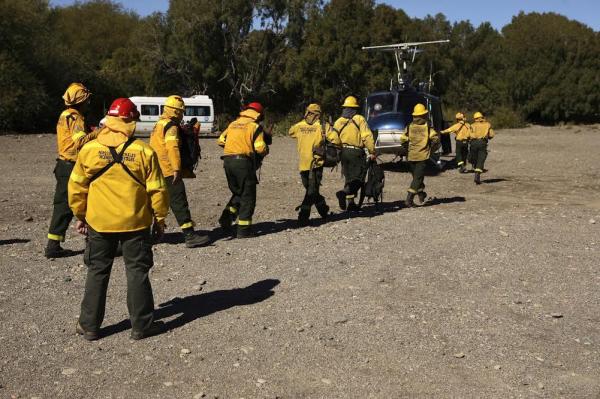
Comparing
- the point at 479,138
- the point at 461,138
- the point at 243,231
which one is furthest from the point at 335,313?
the point at 461,138

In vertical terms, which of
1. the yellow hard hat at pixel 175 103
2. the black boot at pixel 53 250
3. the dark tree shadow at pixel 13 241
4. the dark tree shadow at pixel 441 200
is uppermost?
the yellow hard hat at pixel 175 103

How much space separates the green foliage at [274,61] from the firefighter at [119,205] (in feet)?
116

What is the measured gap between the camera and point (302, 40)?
179ft

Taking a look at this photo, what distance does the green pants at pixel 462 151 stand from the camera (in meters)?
19.8

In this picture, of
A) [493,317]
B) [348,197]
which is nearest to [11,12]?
[348,197]

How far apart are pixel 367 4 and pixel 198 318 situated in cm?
5122

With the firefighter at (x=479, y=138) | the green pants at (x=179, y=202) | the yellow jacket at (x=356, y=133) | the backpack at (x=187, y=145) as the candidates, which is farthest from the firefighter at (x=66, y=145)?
the firefighter at (x=479, y=138)

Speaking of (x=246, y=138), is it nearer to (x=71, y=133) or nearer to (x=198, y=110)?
(x=71, y=133)

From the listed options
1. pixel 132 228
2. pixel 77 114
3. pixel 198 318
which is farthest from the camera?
pixel 77 114

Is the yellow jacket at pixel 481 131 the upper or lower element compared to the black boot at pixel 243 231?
upper

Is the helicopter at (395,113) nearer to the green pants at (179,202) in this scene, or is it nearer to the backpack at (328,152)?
the backpack at (328,152)

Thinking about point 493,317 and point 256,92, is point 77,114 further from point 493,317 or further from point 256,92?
point 256,92

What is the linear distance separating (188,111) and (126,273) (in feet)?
120

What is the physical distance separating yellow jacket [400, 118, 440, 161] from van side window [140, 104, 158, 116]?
29009mm
